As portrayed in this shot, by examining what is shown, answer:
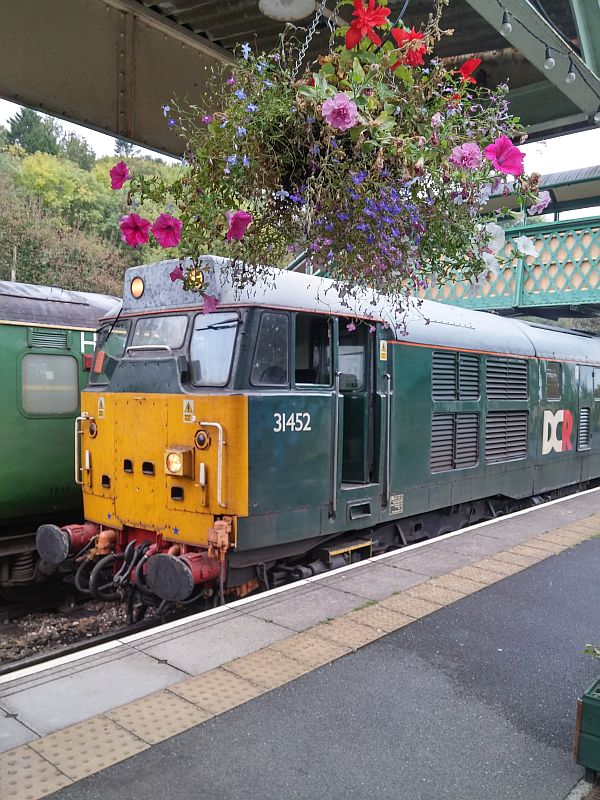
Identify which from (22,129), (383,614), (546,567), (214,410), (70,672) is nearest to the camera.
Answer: (70,672)

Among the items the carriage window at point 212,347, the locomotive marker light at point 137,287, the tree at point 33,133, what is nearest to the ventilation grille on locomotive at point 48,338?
the locomotive marker light at point 137,287

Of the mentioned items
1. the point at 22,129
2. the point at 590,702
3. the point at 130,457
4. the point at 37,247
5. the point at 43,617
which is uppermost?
the point at 22,129

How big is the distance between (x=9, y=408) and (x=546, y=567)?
19.4 ft

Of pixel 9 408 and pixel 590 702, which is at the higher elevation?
pixel 9 408

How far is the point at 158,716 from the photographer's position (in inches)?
140

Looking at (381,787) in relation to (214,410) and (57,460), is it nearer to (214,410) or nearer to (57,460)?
(214,410)

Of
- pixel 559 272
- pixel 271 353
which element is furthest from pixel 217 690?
pixel 559 272

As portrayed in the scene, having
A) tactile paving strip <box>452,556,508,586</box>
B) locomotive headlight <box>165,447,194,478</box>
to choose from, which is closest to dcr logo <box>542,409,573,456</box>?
tactile paving strip <box>452,556,508,586</box>

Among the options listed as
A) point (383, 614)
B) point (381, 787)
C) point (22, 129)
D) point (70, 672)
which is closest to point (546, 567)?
point (383, 614)

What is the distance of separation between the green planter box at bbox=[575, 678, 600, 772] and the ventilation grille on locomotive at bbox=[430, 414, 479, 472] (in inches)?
185

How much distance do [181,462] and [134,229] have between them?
124 inches

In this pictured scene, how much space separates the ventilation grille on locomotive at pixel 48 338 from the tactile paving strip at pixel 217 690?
494cm

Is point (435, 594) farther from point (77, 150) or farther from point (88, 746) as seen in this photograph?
point (77, 150)

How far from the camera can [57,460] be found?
7816mm
